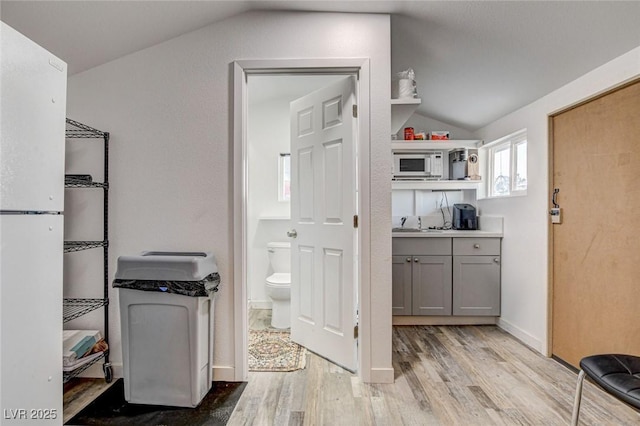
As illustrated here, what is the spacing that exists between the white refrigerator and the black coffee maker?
3.42 metres

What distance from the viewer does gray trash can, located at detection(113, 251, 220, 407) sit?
183 cm

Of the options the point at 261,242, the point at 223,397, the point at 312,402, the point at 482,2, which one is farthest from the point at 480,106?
the point at 223,397

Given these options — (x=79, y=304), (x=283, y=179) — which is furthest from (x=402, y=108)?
(x=79, y=304)

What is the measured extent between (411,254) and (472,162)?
4.04 feet

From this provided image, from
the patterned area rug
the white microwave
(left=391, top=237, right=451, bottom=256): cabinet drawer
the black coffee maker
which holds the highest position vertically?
the white microwave

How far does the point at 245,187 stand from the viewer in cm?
217

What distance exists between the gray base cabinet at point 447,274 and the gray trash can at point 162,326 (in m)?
1.95

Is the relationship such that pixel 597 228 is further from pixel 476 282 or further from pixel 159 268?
pixel 159 268

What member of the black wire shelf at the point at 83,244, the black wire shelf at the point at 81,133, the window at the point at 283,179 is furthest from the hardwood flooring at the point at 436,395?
the window at the point at 283,179

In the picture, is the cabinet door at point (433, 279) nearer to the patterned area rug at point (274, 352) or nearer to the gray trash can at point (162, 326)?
the patterned area rug at point (274, 352)

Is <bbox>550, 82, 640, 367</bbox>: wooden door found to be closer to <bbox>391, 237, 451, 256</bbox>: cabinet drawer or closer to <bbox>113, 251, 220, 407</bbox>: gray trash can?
<bbox>391, 237, 451, 256</bbox>: cabinet drawer

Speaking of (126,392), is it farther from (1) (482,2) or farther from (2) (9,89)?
(1) (482,2)

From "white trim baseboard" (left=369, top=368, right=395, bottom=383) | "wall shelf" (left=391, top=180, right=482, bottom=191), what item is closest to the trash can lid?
"white trim baseboard" (left=369, top=368, right=395, bottom=383)

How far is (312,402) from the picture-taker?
1913mm
